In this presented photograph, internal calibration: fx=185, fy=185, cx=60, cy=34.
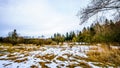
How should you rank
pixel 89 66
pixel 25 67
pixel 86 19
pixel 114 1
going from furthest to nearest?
pixel 89 66 < pixel 25 67 < pixel 86 19 < pixel 114 1

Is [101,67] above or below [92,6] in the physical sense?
below

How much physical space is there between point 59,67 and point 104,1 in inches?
348

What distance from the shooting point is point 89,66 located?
42.7 feet

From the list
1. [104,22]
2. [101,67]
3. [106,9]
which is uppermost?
[106,9]

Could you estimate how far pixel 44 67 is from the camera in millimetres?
12352

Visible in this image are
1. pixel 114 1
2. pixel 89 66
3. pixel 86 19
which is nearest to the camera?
pixel 114 1

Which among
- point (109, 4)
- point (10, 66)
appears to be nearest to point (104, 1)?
point (109, 4)

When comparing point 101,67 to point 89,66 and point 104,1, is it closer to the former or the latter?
point 89,66

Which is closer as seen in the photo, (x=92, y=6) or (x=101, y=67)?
(x=92, y=6)

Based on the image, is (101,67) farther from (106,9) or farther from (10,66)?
(106,9)

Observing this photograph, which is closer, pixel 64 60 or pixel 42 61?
pixel 42 61

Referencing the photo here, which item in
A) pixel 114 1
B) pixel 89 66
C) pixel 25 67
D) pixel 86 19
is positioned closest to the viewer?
pixel 114 1

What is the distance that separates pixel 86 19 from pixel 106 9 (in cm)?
51

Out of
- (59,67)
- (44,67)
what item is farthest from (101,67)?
(44,67)
